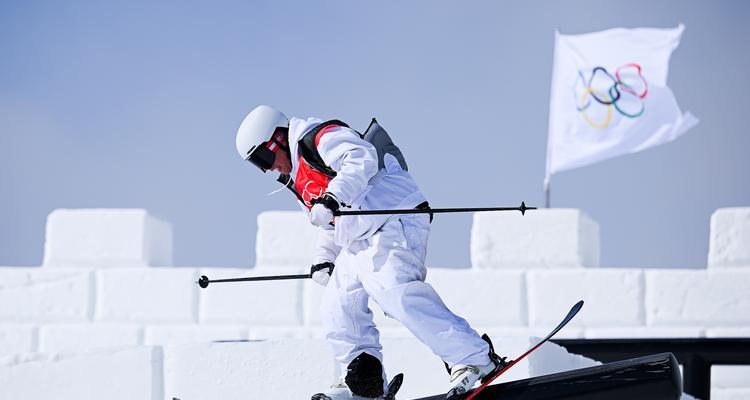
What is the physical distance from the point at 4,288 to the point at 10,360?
2.91 m

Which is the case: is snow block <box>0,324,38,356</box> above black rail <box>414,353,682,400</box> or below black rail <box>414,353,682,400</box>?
below

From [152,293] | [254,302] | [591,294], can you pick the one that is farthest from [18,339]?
[591,294]

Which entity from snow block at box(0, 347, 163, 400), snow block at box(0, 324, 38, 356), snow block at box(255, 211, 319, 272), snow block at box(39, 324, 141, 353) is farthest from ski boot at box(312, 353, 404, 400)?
snow block at box(0, 324, 38, 356)

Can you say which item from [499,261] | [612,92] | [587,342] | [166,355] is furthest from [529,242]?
[612,92]

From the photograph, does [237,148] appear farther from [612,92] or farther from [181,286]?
[612,92]

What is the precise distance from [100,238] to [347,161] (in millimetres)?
4454

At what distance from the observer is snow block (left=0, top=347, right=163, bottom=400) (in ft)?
13.4

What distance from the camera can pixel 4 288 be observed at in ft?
23.1

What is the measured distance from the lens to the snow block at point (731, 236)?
21.2 feet

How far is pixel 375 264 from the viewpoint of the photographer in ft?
9.66

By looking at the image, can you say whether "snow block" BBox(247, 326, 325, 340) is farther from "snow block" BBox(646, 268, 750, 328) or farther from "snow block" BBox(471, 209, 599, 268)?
"snow block" BBox(646, 268, 750, 328)

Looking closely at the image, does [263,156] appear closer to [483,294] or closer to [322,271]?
[322,271]

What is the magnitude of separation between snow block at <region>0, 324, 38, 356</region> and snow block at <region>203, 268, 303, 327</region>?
130 centimetres

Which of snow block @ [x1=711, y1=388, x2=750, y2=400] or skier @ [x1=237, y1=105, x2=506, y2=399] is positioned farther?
snow block @ [x1=711, y1=388, x2=750, y2=400]
